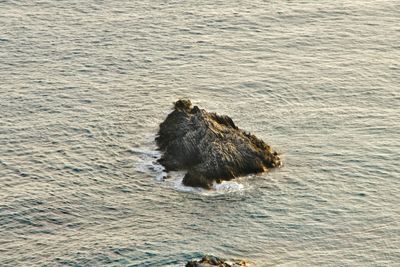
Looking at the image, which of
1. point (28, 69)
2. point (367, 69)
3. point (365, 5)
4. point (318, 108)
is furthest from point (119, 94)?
point (365, 5)

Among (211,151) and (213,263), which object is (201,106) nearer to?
(211,151)

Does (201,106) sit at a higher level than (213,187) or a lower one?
higher

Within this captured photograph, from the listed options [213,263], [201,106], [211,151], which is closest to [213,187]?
[211,151]

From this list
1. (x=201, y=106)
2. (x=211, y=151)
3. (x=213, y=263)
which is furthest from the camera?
(x=201, y=106)

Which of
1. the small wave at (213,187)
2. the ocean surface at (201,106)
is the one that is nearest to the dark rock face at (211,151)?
the small wave at (213,187)

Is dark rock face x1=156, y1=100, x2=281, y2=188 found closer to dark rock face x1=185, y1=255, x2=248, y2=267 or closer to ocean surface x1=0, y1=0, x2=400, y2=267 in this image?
ocean surface x1=0, y1=0, x2=400, y2=267
